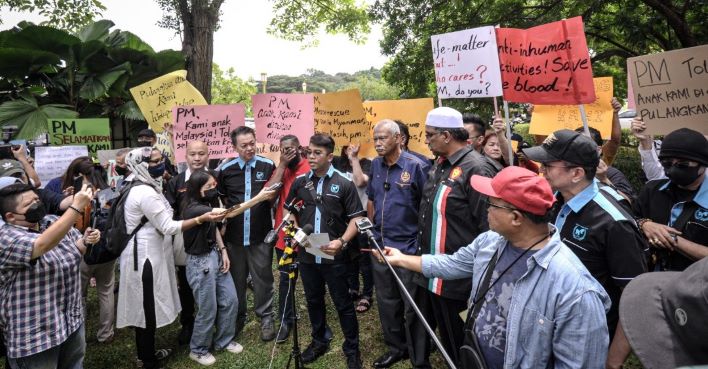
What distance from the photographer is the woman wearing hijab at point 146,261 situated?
150 inches

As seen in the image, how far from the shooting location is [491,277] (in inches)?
83.4

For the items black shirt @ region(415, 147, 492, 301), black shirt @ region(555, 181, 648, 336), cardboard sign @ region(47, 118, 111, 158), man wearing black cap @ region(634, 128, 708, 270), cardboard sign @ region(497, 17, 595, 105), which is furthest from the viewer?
cardboard sign @ region(47, 118, 111, 158)

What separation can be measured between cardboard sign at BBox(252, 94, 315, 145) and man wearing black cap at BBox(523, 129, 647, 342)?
334 centimetres

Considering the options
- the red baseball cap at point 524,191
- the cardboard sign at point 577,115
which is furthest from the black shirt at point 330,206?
the cardboard sign at point 577,115

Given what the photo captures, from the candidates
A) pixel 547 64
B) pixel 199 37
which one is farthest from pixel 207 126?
pixel 199 37

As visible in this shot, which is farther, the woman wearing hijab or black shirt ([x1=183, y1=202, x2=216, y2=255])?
black shirt ([x1=183, y1=202, x2=216, y2=255])

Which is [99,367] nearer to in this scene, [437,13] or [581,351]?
[581,351]

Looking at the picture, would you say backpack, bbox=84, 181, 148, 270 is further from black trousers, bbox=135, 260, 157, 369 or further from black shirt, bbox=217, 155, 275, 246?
black shirt, bbox=217, 155, 275, 246

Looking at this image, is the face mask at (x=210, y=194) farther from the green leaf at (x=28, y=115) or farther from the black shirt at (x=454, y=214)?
the green leaf at (x=28, y=115)

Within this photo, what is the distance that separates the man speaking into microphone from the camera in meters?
3.99

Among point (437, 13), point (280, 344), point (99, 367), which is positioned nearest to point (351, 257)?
point (280, 344)

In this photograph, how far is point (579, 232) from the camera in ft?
7.86

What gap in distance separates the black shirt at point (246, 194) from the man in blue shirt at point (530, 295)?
9.93 feet

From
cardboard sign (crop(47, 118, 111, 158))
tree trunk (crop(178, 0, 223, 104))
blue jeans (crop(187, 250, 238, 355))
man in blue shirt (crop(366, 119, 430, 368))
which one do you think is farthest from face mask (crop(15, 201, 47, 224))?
tree trunk (crop(178, 0, 223, 104))
